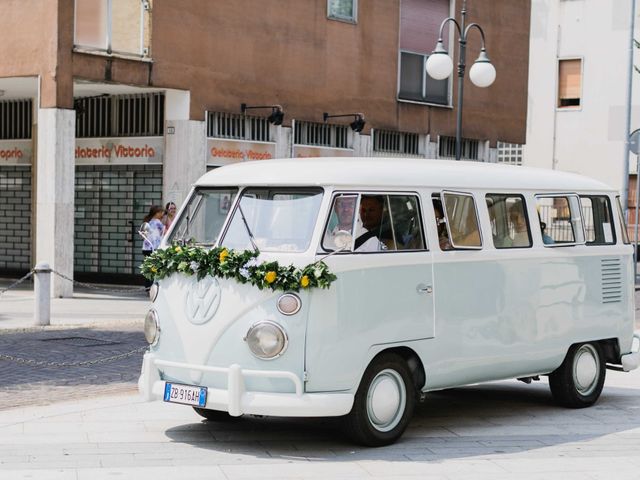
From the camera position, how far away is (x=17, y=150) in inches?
1069

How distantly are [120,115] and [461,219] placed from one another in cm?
1633

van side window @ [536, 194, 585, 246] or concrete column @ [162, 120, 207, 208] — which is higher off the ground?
concrete column @ [162, 120, 207, 208]

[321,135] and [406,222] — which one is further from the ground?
[321,135]

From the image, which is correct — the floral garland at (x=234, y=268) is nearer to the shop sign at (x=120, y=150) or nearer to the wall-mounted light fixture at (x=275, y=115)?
Result: the shop sign at (x=120, y=150)

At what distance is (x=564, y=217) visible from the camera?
37.0 ft

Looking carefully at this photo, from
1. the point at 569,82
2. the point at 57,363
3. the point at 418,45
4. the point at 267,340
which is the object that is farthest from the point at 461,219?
the point at 569,82

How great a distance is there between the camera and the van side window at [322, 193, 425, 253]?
356 inches

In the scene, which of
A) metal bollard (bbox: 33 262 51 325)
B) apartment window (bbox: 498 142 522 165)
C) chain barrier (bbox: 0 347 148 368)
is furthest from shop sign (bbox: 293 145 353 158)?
apartment window (bbox: 498 142 522 165)

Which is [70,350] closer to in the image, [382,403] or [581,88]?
[382,403]

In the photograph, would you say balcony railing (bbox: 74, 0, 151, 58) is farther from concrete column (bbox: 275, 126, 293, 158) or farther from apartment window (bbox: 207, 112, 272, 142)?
concrete column (bbox: 275, 126, 293, 158)

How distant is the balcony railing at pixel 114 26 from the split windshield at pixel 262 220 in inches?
533

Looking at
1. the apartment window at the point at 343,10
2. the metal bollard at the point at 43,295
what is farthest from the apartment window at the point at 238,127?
the metal bollard at the point at 43,295

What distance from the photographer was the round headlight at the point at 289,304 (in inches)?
344

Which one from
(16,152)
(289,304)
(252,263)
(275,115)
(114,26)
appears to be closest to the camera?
(289,304)
